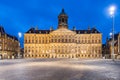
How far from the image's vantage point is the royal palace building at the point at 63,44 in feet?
473

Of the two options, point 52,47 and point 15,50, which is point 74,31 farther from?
point 15,50

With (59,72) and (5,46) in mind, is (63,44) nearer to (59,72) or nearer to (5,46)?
(5,46)

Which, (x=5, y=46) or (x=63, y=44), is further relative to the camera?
(x=63, y=44)

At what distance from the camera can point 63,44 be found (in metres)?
144

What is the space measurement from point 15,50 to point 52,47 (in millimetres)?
22713

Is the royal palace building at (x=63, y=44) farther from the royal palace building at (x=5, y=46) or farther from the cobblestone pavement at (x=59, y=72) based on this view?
the cobblestone pavement at (x=59, y=72)

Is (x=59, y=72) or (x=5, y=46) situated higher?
(x=5, y=46)

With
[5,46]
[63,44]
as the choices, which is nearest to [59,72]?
[5,46]

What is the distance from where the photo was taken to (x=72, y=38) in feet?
476

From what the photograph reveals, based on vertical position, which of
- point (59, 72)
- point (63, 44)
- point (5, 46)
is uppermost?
point (63, 44)

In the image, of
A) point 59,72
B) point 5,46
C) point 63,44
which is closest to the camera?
Answer: point 59,72

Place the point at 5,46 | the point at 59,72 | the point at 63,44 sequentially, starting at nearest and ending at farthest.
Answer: the point at 59,72
the point at 5,46
the point at 63,44

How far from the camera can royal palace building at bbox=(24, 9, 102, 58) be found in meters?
144

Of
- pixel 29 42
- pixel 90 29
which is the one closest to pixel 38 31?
pixel 29 42
